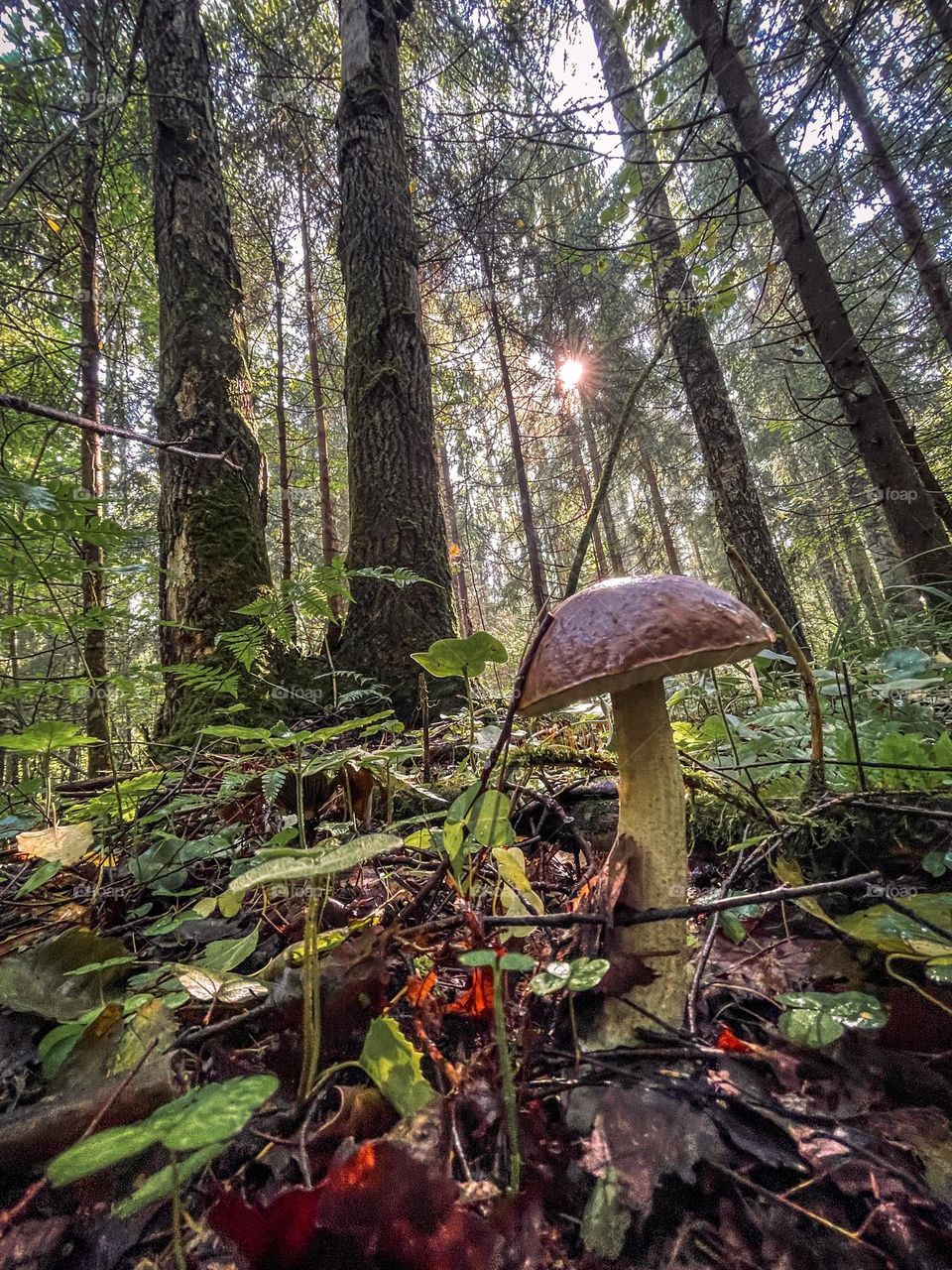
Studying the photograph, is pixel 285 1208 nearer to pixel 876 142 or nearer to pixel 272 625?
pixel 272 625

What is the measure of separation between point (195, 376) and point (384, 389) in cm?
122

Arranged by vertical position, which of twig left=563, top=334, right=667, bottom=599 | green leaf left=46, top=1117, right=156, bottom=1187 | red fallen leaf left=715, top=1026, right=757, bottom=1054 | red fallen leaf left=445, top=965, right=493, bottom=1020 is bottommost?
red fallen leaf left=715, top=1026, right=757, bottom=1054

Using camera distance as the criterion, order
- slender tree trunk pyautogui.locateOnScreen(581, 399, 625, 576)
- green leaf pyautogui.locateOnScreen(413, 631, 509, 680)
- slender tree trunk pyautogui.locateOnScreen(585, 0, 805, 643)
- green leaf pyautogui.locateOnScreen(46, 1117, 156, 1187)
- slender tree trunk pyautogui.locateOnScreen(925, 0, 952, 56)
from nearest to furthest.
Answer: green leaf pyautogui.locateOnScreen(46, 1117, 156, 1187)
green leaf pyautogui.locateOnScreen(413, 631, 509, 680)
slender tree trunk pyautogui.locateOnScreen(925, 0, 952, 56)
slender tree trunk pyautogui.locateOnScreen(585, 0, 805, 643)
slender tree trunk pyautogui.locateOnScreen(581, 399, 625, 576)

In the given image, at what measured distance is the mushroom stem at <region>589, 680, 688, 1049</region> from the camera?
962 millimetres

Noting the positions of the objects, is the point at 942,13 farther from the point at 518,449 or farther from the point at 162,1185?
the point at 162,1185

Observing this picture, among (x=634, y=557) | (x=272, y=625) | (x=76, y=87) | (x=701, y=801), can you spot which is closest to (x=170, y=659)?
(x=272, y=625)

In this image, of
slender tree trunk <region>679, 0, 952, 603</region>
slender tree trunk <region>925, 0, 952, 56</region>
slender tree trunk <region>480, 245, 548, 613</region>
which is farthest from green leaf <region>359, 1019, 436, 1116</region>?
slender tree trunk <region>925, 0, 952, 56</region>

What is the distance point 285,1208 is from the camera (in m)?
0.58

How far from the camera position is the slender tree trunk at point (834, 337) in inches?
132

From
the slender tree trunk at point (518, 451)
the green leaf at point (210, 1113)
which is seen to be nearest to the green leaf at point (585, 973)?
the green leaf at point (210, 1113)

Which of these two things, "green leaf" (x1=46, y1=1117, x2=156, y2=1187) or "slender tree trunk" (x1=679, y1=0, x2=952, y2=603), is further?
"slender tree trunk" (x1=679, y1=0, x2=952, y2=603)

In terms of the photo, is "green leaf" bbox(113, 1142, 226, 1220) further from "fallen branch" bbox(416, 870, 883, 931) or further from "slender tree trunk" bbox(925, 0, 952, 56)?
"slender tree trunk" bbox(925, 0, 952, 56)

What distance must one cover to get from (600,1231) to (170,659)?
11.1 ft

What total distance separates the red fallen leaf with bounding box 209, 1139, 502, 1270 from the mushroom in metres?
0.39
